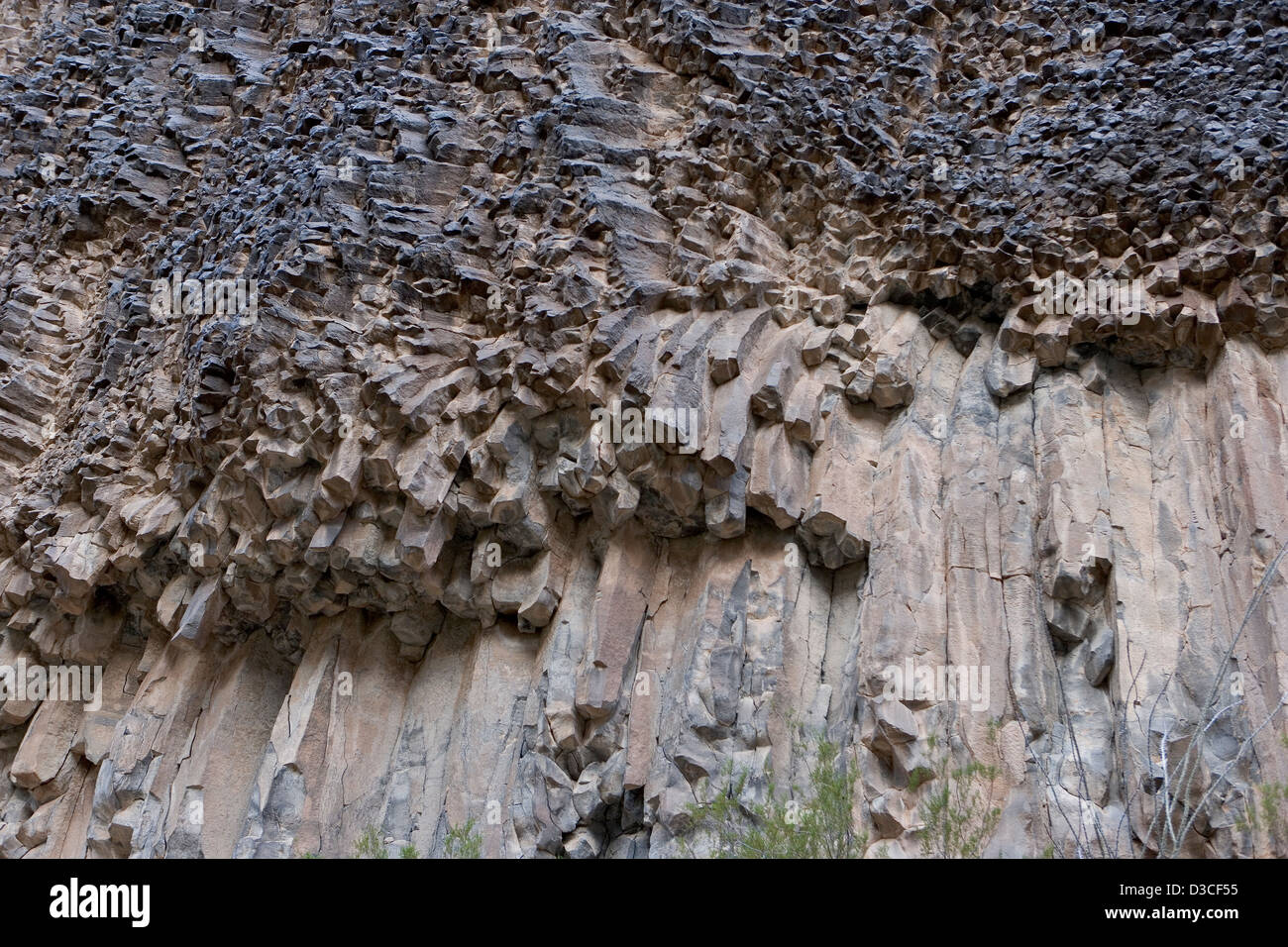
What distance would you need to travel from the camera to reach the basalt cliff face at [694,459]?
897cm

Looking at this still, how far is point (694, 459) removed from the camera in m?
10.0

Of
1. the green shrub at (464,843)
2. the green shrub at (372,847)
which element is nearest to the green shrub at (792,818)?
the green shrub at (464,843)

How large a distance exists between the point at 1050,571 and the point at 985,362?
6.83 feet

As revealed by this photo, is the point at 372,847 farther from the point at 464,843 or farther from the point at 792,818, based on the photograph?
the point at 792,818

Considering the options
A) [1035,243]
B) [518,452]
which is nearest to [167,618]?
[518,452]

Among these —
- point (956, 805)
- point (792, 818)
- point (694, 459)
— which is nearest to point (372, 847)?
point (792, 818)

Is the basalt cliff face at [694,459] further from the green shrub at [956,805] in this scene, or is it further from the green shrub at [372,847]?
the green shrub at [372,847]

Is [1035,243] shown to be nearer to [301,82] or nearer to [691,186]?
[691,186]

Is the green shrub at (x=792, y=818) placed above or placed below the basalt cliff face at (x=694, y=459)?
below

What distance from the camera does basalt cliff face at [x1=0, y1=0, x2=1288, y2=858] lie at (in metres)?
8.97

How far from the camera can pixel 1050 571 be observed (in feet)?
30.2

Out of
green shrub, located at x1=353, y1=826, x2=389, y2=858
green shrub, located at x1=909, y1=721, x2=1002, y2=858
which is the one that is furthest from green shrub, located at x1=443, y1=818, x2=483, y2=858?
green shrub, located at x1=909, y1=721, x2=1002, y2=858

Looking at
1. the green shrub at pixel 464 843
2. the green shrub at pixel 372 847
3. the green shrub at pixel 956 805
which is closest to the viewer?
the green shrub at pixel 956 805

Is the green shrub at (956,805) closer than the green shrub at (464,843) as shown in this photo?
Yes
